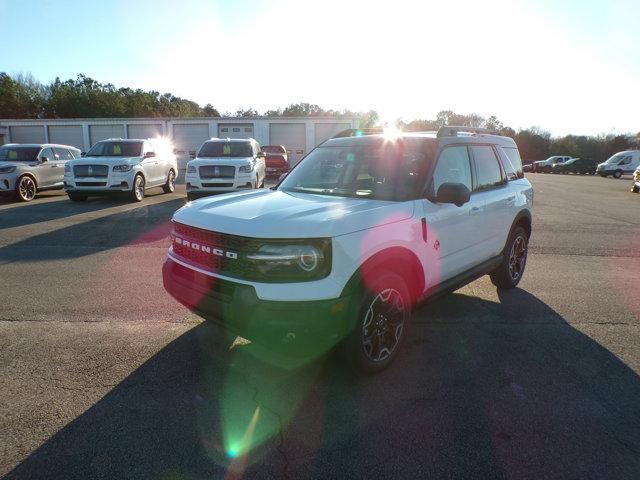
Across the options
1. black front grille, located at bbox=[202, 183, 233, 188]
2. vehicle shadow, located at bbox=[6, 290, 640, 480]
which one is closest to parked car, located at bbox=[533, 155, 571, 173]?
black front grille, located at bbox=[202, 183, 233, 188]

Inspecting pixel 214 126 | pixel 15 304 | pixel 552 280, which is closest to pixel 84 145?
pixel 214 126

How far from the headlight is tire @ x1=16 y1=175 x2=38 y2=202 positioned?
14.2 meters

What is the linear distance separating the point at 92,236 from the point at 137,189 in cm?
536

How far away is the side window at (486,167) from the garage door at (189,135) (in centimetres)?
3102

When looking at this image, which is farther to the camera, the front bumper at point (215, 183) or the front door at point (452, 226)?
the front bumper at point (215, 183)

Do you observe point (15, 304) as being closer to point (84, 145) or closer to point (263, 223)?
point (263, 223)

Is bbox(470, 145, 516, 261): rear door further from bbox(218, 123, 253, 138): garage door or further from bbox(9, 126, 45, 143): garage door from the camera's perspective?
bbox(9, 126, 45, 143): garage door

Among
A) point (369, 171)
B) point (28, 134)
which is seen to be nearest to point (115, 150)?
point (369, 171)

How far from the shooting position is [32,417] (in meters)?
2.91

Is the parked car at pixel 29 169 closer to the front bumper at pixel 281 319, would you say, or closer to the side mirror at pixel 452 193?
the front bumper at pixel 281 319

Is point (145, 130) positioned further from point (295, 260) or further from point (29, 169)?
point (295, 260)

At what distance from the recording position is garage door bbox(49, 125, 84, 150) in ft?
115

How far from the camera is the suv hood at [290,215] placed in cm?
296

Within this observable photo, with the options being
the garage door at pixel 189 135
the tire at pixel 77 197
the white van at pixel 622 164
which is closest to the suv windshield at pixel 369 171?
the tire at pixel 77 197
